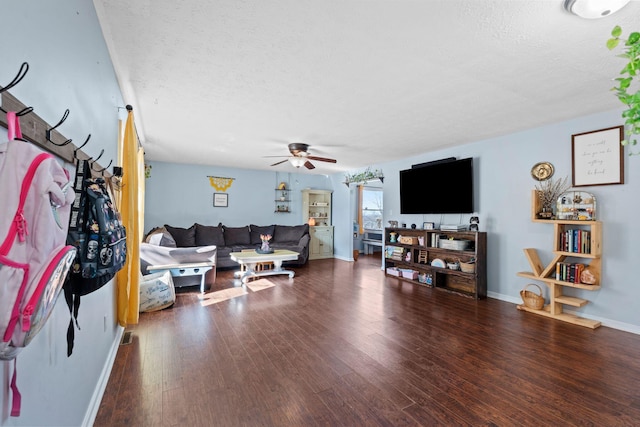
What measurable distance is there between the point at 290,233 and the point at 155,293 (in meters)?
3.97

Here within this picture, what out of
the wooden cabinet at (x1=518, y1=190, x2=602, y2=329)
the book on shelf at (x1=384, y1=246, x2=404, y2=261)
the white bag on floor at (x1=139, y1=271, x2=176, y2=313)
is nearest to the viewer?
the wooden cabinet at (x1=518, y1=190, x2=602, y2=329)

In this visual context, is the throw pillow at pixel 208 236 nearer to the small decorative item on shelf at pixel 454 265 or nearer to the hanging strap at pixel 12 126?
the small decorative item on shelf at pixel 454 265

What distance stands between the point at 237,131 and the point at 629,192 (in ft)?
15.1

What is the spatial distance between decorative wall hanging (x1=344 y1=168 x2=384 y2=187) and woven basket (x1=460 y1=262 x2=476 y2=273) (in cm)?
252

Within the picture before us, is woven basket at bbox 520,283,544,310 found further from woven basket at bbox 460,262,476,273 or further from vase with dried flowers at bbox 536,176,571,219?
vase with dried flowers at bbox 536,176,571,219

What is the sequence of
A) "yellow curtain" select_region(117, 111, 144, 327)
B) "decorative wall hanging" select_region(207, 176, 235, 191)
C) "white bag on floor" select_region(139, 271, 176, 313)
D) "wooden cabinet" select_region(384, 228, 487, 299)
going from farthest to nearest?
"decorative wall hanging" select_region(207, 176, 235, 191) < "wooden cabinet" select_region(384, 228, 487, 299) < "white bag on floor" select_region(139, 271, 176, 313) < "yellow curtain" select_region(117, 111, 144, 327)

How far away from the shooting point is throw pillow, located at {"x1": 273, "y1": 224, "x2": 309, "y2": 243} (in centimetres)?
721

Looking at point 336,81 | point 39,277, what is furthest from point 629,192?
point 39,277

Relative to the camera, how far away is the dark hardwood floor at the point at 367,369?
69.4 inches

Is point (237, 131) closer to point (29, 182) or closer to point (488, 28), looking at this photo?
point (488, 28)

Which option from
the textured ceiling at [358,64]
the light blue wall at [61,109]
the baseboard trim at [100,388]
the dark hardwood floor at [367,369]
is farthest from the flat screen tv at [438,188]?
the baseboard trim at [100,388]

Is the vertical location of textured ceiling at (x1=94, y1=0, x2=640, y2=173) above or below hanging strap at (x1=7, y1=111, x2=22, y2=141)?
above

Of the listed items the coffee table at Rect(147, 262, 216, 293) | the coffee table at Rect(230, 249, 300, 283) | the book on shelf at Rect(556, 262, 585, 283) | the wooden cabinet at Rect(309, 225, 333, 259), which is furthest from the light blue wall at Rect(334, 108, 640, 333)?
the coffee table at Rect(147, 262, 216, 293)

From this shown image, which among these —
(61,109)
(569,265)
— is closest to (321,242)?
(569,265)
